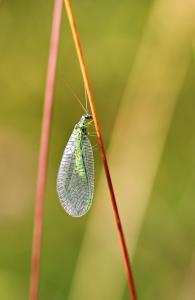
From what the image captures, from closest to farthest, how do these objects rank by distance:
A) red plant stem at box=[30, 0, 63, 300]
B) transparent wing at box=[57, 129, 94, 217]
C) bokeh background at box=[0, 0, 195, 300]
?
red plant stem at box=[30, 0, 63, 300] → transparent wing at box=[57, 129, 94, 217] → bokeh background at box=[0, 0, 195, 300]

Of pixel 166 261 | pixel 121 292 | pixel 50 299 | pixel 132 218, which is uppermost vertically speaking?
pixel 132 218

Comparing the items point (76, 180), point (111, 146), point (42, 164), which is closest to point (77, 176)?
point (76, 180)

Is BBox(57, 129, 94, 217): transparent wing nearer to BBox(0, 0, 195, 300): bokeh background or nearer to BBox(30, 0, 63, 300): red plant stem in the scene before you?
BBox(0, 0, 195, 300): bokeh background

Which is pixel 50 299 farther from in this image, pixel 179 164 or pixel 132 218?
pixel 179 164

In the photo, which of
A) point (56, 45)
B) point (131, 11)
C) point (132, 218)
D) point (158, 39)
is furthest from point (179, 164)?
point (56, 45)

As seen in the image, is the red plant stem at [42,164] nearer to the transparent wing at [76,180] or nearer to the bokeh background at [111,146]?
the transparent wing at [76,180]

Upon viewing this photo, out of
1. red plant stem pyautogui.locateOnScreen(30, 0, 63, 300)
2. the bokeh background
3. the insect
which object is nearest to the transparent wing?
the insect

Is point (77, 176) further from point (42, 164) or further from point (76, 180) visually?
point (42, 164)
